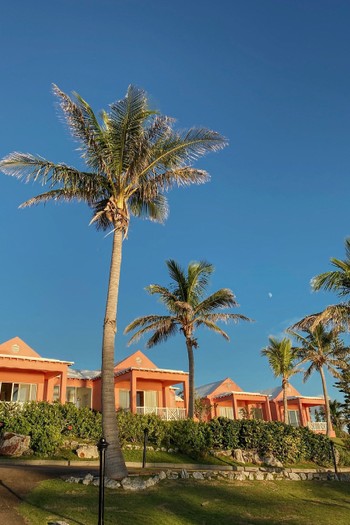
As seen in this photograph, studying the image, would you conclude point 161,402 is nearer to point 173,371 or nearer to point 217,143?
point 173,371

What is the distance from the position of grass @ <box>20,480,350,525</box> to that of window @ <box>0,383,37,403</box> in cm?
1810

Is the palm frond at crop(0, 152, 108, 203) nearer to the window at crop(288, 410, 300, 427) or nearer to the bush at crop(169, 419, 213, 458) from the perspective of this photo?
the bush at crop(169, 419, 213, 458)

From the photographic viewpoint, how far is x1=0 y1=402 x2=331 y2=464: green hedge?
1759 centimetres

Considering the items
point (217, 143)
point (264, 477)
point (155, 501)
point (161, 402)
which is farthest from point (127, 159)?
point (161, 402)

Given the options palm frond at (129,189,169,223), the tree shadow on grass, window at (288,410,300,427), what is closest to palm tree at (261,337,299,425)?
window at (288,410,300,427)

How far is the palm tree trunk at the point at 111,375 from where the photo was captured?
11.1m

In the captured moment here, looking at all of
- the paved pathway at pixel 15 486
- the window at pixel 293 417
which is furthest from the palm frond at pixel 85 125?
the window at pixel 293 417

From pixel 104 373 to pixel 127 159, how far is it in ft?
22.3

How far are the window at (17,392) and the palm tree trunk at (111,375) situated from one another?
16.7 meters

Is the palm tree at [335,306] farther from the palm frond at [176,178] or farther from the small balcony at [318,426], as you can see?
the small balcony at [318,426]

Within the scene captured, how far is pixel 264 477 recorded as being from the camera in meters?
14.4

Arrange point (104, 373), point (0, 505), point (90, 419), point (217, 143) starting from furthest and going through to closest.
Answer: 1. point (90, 419)
2. point (217, 143)
3. point (104, 373)
4. point (0, 505)

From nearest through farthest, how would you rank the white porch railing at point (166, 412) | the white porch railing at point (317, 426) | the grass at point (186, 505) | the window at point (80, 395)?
1. the grass at point (186, 505)
2. the white porch railing at point (166, 412)
3. the window at point (80, 395)
4. the white porch railing at point (317, 426)

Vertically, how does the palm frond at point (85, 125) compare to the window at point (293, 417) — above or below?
above
